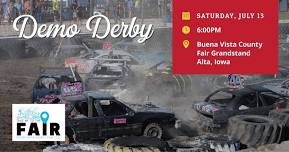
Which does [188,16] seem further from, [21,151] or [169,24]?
[169,24]

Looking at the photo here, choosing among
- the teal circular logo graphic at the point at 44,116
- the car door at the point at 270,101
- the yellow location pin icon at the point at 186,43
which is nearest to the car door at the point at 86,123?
the teal circular logo graphic at the point at 44,116

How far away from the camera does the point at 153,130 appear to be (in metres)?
12.1

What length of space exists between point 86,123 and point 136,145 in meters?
2.04

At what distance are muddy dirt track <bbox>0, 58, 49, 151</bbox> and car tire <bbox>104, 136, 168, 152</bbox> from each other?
231cm

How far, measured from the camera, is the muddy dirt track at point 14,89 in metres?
11.5

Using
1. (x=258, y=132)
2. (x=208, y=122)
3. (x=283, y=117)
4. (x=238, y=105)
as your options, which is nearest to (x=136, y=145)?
(x=258, y=132)

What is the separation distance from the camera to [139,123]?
11812 mm

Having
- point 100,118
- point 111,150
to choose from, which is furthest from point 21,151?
point 111,150

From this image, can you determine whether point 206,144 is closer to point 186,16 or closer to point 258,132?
point 258,132

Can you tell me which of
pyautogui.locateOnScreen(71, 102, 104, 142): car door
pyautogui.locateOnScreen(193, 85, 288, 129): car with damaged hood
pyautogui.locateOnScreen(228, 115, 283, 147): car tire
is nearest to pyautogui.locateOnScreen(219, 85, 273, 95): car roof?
pyautogui.locateOnScreen(193, 85, 288, 129): car with damaged hood

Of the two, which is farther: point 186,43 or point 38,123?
point 186,43

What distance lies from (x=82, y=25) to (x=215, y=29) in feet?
21.2

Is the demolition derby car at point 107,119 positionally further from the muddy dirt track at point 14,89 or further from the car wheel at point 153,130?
the muddy dirt track at point 14,89

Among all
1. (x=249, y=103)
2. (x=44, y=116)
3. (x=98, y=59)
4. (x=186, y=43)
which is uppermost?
(x=186, y=43)
